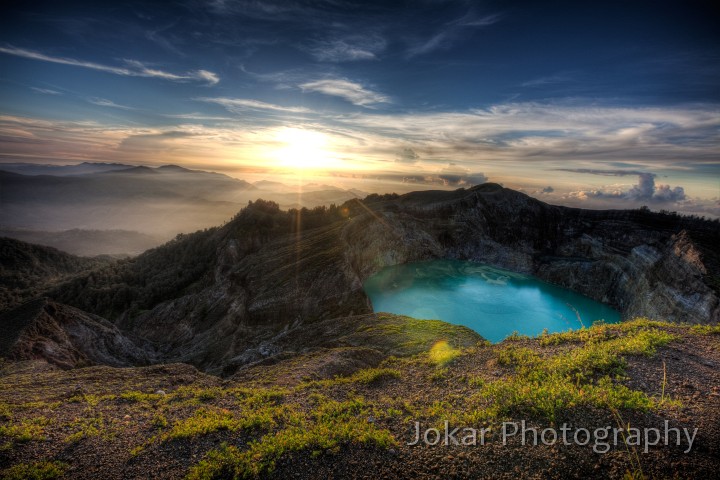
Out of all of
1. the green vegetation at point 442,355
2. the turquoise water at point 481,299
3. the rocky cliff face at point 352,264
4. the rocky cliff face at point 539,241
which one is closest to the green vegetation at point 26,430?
the green vegetation at point 442,355

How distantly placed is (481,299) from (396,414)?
67061mm

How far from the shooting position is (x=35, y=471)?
27.8 ft

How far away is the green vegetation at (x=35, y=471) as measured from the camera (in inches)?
326

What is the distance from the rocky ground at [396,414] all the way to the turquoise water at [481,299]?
42771mm

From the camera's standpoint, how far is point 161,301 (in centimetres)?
5944

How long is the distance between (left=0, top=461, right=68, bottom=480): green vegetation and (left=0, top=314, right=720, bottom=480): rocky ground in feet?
0.18

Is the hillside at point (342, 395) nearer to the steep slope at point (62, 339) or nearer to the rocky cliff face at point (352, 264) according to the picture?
the steep slope at point (62, 339)

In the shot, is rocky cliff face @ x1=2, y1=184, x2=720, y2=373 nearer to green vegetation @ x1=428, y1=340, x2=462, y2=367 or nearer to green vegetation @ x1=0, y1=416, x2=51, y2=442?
green vegetation @ x1=428, y1=340, x2=462, y2=367

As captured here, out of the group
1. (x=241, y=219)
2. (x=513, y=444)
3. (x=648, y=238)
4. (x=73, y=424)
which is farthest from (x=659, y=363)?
(x=648, y=238)

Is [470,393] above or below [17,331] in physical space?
above

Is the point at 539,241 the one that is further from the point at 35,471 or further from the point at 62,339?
the point at 35,471

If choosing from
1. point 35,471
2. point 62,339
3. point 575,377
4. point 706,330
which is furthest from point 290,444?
point 62,339

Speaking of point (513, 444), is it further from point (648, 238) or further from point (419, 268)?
point (648, 238)

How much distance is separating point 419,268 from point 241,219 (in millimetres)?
49451
